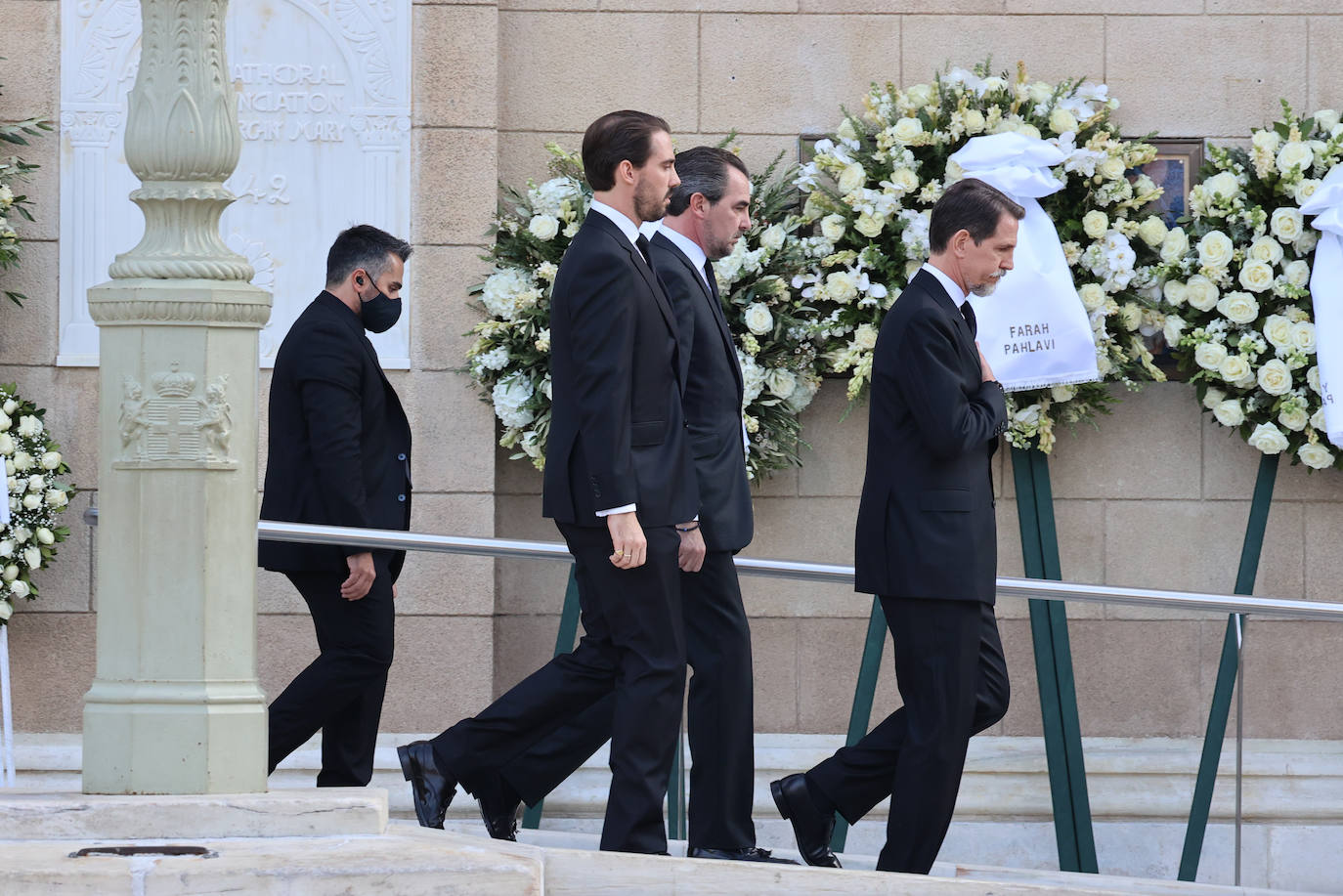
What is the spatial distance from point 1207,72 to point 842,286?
165cm

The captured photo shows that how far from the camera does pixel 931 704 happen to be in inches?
158

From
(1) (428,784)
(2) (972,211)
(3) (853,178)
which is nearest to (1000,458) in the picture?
(3) (853,178)

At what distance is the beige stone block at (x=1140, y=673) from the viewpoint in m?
6.33

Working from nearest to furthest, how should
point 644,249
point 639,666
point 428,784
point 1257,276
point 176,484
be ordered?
1. point 176,484
2. point 639,666
3. point 644,249
4. point 428,784
5. point 1257,276

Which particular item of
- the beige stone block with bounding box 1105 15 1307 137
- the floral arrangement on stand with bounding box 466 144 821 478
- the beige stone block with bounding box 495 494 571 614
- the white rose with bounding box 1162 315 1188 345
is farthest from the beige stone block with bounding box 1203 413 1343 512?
the beige stone block with bounding box 495 494 571 614

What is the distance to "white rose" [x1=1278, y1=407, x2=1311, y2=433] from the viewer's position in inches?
230

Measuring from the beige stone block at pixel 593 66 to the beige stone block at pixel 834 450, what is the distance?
3.83 ft

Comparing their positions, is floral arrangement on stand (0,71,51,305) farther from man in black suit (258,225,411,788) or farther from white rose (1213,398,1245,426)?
white rose (1213,398,1245,426)

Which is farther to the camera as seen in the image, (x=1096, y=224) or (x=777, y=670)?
(x=777, y=670)

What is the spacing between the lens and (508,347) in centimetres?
585

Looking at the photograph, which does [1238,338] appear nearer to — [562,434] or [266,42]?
[562,434]

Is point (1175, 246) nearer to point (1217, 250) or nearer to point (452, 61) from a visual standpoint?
point (1217, 250)

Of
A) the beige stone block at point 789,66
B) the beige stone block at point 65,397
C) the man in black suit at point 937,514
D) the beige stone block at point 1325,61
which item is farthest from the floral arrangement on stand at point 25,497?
the beige stone block at point 1325,61

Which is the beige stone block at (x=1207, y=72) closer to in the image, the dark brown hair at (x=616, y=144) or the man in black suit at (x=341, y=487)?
the man in black suit at (x=341, y=487)
